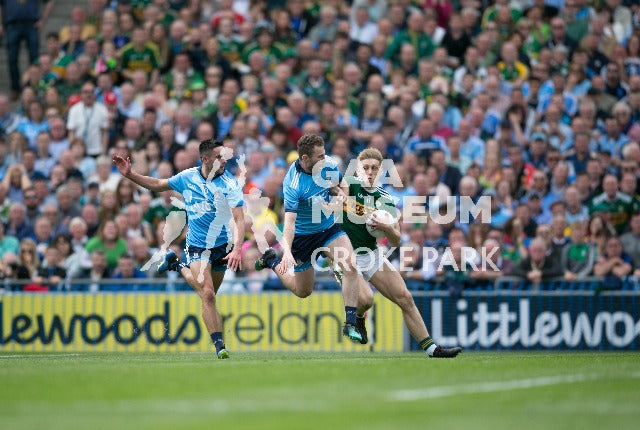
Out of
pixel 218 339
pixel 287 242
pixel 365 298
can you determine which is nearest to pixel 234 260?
pixel 287 242

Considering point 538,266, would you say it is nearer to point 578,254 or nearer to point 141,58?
point 578,254

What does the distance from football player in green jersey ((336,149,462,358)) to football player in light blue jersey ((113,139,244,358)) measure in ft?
4.56

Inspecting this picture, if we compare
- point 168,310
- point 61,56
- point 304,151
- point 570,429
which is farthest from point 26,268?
point 570,429

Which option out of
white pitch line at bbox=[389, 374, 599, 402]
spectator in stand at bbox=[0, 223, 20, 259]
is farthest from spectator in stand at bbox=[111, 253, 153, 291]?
white pitch line at bbox=[389, 374, 599, 402]

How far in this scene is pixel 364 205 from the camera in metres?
14.5

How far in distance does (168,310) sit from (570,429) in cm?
1311

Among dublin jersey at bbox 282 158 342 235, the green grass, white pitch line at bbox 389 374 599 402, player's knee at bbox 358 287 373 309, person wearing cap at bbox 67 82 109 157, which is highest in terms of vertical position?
person wearing cap at bbox 67 82 109 157

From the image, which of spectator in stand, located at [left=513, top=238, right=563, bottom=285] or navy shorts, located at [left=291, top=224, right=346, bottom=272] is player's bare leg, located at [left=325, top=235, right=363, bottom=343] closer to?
navy shorts, located at [left=291, top=224, right=346, bottom=272]

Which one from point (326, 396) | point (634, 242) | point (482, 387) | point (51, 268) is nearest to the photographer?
point (326, 396)

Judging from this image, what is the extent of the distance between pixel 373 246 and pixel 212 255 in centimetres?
203

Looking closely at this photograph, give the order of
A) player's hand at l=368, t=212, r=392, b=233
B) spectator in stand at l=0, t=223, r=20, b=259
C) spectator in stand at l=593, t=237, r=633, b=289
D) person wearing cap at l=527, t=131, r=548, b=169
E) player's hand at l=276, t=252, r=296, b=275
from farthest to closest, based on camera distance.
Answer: spectator in stand at l=0, t=223, r=20, b=259
person wearing cap at l=527, t=131, r=548, b=169
spectator in stand at l=593, t=237, r=633, b=289
player's hand at l=276, t=252, r=296, b=275
player's hand at l=368, t=212, r=392, b=233

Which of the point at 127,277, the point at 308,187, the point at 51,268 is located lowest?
the point at 127,277

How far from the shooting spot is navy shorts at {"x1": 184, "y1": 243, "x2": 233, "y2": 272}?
1478 centimetres

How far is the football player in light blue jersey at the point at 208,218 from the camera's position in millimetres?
14625
